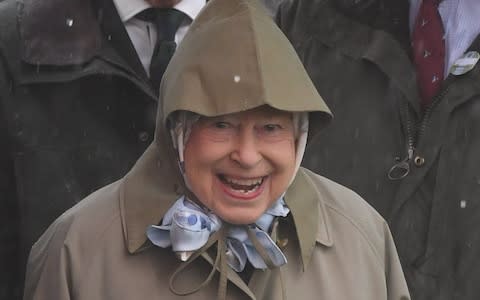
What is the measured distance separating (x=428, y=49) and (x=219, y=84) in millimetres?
1193

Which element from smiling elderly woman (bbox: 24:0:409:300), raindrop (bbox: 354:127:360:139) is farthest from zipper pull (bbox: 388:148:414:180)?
smiling elderly woman (bbox: 24:0:409:300)

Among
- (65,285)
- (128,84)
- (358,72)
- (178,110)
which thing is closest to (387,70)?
(358,72)

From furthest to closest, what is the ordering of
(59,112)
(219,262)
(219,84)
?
(59,112)
(219,262)
(219,84)

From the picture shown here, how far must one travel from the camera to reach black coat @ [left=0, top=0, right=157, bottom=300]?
349 centimetres

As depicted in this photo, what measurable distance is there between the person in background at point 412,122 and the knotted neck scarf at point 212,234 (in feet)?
2.75

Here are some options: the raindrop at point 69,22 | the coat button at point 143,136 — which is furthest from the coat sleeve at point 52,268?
the raindrop at point 69,22

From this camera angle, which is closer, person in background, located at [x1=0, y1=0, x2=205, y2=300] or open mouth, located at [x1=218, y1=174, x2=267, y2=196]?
open mouth, located at [x1=218, y1=174, x2=267, y2=196]

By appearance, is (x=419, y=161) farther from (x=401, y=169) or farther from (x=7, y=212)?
(x=7, y=212)

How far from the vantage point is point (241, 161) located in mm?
2795

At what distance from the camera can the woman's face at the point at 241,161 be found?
2.81 metres

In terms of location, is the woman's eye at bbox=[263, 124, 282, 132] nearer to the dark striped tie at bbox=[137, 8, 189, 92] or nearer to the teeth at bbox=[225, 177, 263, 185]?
the teeth at bbox=[225, 177, 263, 185]

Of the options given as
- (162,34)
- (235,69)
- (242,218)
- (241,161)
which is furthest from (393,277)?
(162,34)

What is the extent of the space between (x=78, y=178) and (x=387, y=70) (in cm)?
105

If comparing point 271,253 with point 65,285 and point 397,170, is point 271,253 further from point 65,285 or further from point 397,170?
point 397,170
